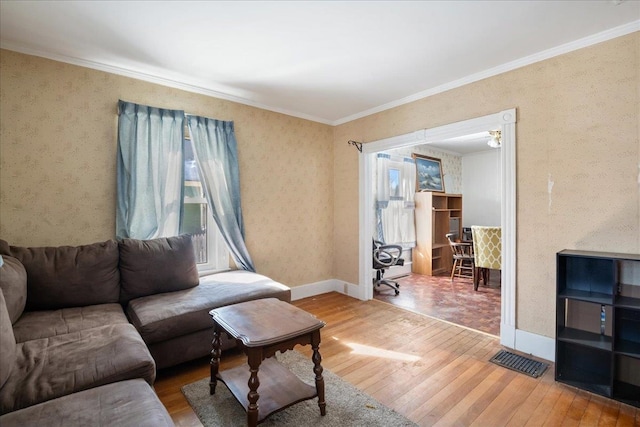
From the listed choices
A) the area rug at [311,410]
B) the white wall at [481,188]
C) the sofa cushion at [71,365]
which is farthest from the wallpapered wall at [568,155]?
the white wall at [481,188]

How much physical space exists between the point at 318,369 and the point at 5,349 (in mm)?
1489

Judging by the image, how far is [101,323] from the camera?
1.95m

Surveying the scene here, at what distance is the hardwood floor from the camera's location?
177 cm

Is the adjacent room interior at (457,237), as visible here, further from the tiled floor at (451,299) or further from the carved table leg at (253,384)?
the carved table leg at (253,384)

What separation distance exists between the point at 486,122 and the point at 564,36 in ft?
2.52

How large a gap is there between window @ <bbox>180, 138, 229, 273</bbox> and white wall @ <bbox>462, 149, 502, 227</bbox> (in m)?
5.49

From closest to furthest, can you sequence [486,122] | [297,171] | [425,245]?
[486,122] < [297,171] < [425,245]

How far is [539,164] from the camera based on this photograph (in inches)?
96.1

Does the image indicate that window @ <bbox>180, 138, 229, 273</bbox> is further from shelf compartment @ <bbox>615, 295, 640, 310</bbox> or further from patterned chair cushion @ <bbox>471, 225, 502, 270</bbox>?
patterned chair cushion @ <bbox>471, 225, 502, 270</bbox>

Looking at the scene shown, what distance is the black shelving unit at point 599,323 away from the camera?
1933 mm

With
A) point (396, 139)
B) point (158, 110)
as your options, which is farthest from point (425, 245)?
point (158, 110)

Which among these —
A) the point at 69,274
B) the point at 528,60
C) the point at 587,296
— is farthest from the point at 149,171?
the point at 587,296

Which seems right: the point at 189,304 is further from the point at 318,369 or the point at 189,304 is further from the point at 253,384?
the point at 318,369

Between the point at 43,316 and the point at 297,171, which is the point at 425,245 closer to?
the point at 297,171
